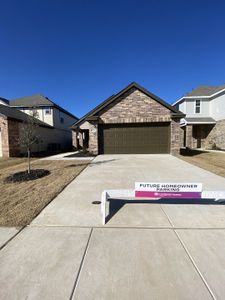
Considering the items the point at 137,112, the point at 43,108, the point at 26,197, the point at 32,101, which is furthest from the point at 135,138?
the point at 32,101

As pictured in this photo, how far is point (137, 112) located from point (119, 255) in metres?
13.0

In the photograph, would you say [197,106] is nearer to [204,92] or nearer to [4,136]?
[204,92]

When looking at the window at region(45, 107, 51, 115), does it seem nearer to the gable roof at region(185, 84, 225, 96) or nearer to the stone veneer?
the stone veneer

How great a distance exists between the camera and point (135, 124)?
14953mm

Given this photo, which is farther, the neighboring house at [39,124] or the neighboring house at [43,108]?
the neighboring house at [43,108]

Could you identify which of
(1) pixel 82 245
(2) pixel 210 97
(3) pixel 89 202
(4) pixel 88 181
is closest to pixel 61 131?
(2) pixel 210 97

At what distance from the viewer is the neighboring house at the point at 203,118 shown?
67.7ft

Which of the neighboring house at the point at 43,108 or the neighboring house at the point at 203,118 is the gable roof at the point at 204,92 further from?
the neighboring house at the point at 43,108

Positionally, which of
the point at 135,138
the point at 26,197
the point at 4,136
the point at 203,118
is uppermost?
the point at 203,118

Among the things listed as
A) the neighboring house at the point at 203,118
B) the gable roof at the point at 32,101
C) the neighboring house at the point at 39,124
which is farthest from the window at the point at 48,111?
the neighboring house at the point at 203,118

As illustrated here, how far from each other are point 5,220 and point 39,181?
3.11 metres

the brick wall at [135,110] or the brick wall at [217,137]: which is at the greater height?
the brick wall at [135,110]

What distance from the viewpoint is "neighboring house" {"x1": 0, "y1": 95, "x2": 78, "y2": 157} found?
14.6 meters

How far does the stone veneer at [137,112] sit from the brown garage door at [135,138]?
1.48ft
